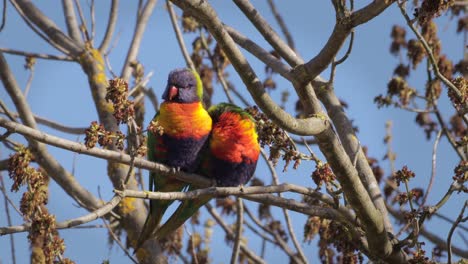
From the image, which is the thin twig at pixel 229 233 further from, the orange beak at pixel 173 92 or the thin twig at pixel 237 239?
the orange beak at pixel 173 92

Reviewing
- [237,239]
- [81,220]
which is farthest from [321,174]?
[237,239]

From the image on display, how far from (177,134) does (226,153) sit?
310 mm

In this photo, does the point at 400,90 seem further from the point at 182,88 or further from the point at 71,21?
the point at 71,21

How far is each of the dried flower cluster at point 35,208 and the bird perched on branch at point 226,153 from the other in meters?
1.08

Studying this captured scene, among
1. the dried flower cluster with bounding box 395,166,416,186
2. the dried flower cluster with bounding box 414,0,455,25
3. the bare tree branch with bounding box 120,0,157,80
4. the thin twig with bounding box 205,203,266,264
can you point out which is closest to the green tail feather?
the thin twig with bounding box 205,203,266,264

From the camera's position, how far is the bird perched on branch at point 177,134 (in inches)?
152

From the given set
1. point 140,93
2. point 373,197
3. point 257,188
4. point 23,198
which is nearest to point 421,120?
point 373,197

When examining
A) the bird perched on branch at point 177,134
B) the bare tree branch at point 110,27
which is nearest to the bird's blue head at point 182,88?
the bird perched on branch at point 177,134

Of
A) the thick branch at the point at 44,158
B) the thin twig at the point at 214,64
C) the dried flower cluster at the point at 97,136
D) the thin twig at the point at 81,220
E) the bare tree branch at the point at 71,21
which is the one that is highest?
the bare tree branch at the point at 71,21

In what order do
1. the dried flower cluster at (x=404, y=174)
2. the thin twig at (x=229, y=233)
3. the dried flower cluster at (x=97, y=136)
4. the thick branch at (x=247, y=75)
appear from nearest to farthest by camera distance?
1. the thick branch at (x=247, y=75)
2. the dried flower cluster at (x=97, y=136)
3. the dried flower cluster at (x=404, y=174)
4. the thin twig at (x=229, y=233)

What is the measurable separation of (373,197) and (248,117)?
868 millimetres

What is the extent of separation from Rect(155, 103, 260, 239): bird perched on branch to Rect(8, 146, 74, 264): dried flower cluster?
108 centimetres

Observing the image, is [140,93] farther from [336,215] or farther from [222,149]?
[336,215]

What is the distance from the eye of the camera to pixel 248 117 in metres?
3.91
